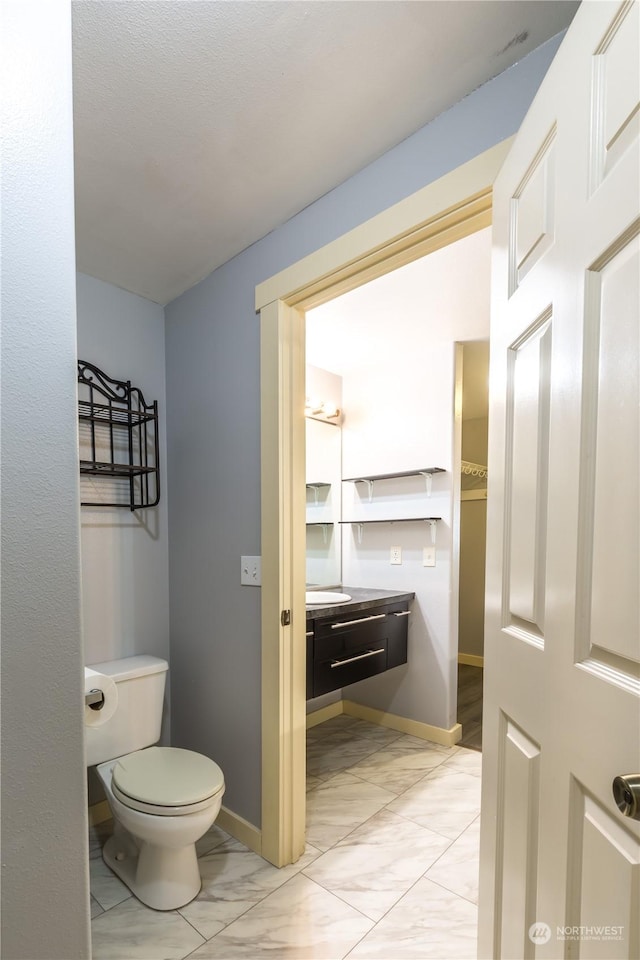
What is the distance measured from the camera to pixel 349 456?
342cm

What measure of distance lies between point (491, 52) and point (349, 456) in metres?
2.46

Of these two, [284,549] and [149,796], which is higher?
[284,549]

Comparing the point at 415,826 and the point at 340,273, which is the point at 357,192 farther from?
the point at 415,826

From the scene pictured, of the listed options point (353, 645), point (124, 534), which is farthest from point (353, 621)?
point (124, 534)

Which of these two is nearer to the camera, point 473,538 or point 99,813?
point 99,813

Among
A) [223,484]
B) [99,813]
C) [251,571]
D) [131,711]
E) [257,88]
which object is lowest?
[99,813]

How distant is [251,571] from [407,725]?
1780 millimetres

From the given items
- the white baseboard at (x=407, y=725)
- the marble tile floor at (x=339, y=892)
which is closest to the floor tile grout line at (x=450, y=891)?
the marble tile floor at (x=339, y=892)

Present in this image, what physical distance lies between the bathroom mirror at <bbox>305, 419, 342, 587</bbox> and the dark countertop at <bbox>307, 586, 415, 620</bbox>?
0.17 metres

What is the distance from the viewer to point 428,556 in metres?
2.95

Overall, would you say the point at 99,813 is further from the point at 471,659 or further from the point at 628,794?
the point at 471,659

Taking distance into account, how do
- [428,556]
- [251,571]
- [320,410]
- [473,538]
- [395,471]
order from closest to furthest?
[251,571], [428,556], [395,471], [320,410], [473,538]

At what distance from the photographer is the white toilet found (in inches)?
59.8

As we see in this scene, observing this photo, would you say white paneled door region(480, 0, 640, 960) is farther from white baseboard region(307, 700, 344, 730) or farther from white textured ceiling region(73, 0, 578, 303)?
white baseboard region(307, 700, 344, 730)
